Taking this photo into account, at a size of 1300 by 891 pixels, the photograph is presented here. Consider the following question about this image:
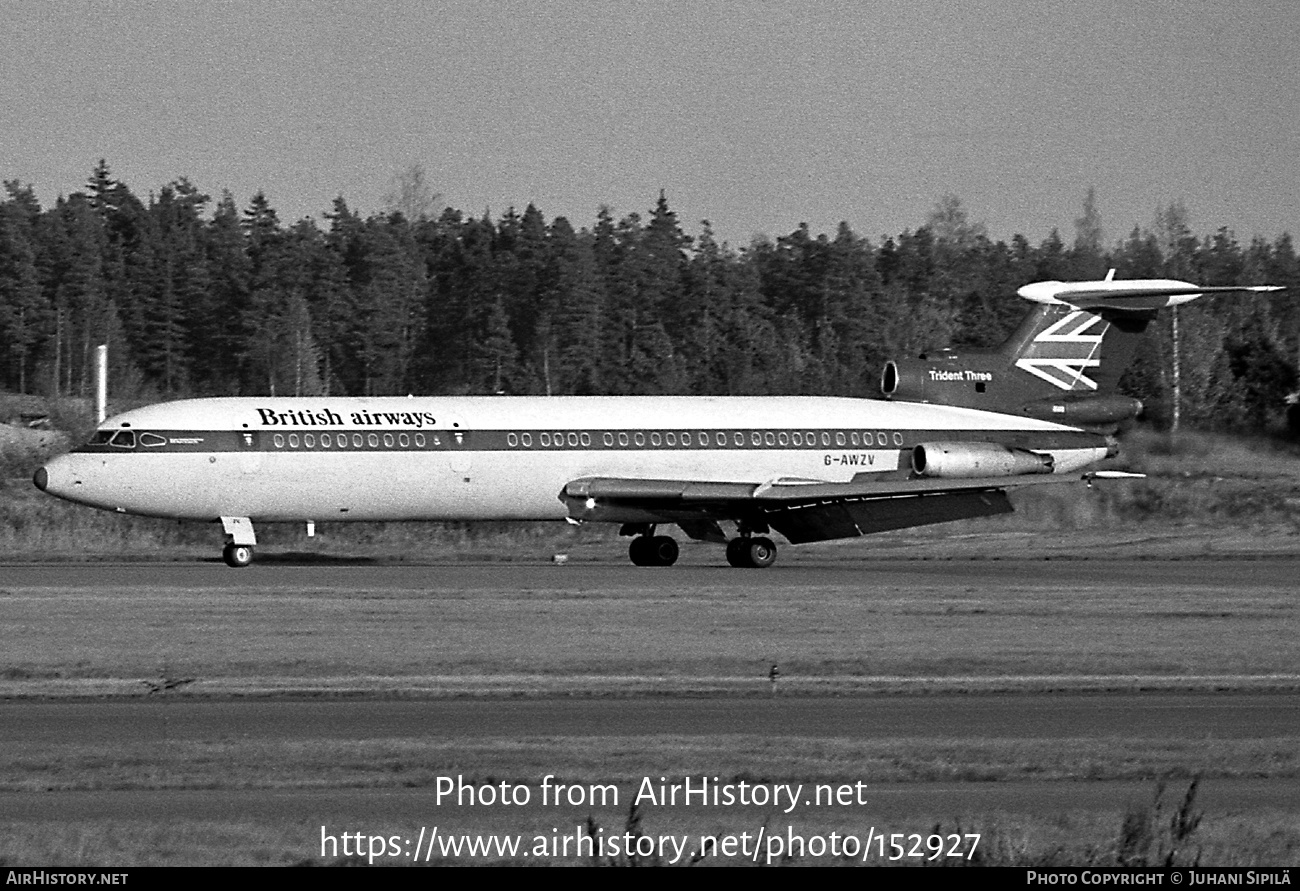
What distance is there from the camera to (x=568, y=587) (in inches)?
1177

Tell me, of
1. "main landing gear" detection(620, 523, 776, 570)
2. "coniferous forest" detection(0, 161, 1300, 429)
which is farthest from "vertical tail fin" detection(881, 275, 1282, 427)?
"coniferous forest" detection(0, 161, 1300, 429)

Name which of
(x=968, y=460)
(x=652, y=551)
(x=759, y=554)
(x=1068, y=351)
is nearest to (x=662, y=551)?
(x=652, y=551)

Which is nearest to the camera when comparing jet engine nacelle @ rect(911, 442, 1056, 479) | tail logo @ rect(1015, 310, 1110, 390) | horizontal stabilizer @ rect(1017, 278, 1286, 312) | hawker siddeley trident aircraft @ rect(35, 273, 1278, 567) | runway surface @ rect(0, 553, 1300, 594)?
runway surface @ rect(0, 553, 1300, 594)

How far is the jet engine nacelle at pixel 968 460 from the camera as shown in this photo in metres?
37.8

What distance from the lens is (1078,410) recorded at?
40875 millimetres

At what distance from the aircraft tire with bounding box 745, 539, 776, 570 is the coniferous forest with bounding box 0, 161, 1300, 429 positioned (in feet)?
168

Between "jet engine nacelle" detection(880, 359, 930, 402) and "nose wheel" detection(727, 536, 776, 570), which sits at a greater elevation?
"jet engine nacelle" detection(880, 359, 930, 402)

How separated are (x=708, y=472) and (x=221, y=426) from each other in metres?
9.50

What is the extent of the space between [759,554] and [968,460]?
15.4 feet

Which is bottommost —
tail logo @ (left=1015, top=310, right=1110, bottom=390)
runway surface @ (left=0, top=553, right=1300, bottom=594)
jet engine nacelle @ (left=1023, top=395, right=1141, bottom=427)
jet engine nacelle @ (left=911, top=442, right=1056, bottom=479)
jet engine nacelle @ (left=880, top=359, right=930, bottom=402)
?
runway surface @ (left=0, top=553, right=1300, bottom=594)

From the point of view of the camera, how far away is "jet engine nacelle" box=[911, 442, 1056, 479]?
37.8 meters

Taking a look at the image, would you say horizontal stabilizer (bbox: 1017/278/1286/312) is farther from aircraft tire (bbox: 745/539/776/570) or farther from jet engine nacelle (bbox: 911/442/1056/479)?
aircraft tire (bbox: 745/539/776/570)

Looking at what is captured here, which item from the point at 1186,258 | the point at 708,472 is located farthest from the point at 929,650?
the point at 1186,258

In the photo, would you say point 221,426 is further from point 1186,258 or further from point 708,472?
point 1186,258
